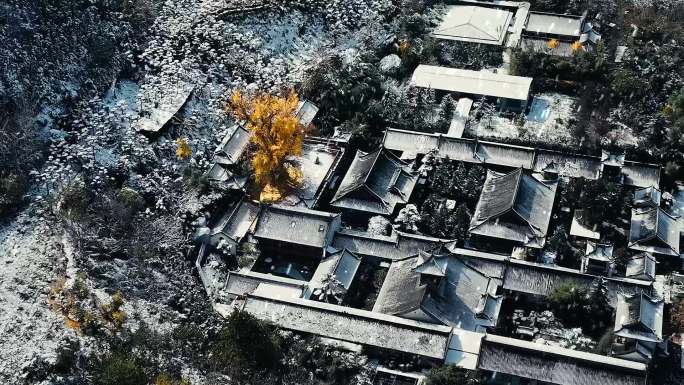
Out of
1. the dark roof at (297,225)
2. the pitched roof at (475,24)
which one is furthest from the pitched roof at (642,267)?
the pitched roof at (475,24)

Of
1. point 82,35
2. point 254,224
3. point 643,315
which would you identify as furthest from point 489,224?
point 82,35

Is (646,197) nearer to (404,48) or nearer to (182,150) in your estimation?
(404,48)

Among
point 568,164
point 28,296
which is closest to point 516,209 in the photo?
point 568,164

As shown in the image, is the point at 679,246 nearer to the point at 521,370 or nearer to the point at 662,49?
the point at 521,370

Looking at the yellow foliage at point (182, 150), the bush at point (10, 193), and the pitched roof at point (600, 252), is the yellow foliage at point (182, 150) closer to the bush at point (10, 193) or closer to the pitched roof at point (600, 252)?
the bush at point (10, 193)

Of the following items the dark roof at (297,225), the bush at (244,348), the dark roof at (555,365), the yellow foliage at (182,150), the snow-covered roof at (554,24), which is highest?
the snow-covered roof at (554,24)

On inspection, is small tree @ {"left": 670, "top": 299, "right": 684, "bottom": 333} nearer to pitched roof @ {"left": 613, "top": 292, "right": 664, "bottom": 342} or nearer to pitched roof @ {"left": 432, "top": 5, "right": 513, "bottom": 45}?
pitched roof @ {"left": 613, "top": 292, "right": 664, "bottom": 342}
